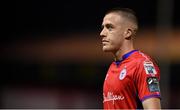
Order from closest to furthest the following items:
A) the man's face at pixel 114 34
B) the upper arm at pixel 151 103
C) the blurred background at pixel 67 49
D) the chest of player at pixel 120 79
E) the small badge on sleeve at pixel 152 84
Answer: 1. the upper arm at pixel 151 103
2. the small badge on sleeve at pixel 152 84
3. the chest of player at pixel 120 79
4. the man's face at pixel 114 34
5. the blurred background at pixel 67 49

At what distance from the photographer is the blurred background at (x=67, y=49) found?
907cm

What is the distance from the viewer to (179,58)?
30.1 ft

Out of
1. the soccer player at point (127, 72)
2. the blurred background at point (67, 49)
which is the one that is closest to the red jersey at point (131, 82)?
the soccer player at point (127, 72)

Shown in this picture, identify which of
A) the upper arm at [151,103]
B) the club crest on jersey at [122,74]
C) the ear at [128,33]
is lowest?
the upper arm at [151,103]

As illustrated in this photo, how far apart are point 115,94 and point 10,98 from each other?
5.97 meters

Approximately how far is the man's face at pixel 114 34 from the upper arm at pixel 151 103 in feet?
2.01

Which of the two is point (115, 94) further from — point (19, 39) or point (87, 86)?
point (19, 39)

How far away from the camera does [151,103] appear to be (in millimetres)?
3752

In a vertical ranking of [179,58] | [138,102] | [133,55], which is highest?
[179,58]

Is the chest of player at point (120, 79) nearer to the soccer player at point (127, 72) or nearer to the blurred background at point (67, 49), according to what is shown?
the soccer player at point (127, 72)

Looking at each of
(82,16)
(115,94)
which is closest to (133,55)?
(115,94)

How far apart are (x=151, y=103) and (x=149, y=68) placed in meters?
0.28

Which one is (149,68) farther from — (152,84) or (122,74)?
(122,74)

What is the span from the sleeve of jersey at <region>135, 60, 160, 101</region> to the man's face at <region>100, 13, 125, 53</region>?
37 cm
